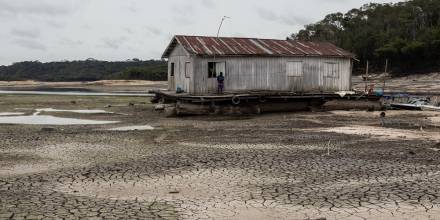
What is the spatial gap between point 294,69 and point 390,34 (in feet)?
142

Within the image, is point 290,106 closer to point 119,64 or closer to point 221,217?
point 221,217

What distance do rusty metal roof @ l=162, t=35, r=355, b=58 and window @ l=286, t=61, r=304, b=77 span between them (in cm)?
59

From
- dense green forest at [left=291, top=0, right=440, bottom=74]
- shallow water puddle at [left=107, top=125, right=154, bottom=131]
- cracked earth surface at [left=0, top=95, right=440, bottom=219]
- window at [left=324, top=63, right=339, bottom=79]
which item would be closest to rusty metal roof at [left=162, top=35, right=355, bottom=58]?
window at [left=324, top=63, right=339, bottom=79]

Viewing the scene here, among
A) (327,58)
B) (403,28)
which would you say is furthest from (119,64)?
(327,58)

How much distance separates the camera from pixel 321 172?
1157cm

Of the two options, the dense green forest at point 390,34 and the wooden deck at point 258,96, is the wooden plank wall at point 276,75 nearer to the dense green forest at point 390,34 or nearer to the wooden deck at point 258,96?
the wooden deck at point 258,96

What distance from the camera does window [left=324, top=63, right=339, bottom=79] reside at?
3178cm

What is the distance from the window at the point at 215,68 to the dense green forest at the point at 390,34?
35923mm

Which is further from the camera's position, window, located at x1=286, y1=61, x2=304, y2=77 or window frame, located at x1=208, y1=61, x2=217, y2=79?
window, located at x1=286, y1=61, x2=304, y2=77

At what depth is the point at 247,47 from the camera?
100 feet

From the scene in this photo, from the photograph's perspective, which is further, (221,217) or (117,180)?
(117,180)

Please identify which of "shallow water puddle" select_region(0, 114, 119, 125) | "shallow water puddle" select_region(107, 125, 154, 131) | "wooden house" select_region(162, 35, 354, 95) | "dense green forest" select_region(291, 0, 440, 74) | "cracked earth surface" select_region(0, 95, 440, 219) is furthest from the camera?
"dense green forest" select_region(291, 0, 440, 74)

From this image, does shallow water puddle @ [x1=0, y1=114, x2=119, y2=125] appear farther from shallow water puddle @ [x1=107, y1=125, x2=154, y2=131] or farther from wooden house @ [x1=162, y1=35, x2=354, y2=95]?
wooden house @ [x1=162, y1=35, x2=354, y2=95]

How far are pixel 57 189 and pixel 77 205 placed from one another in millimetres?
1387
